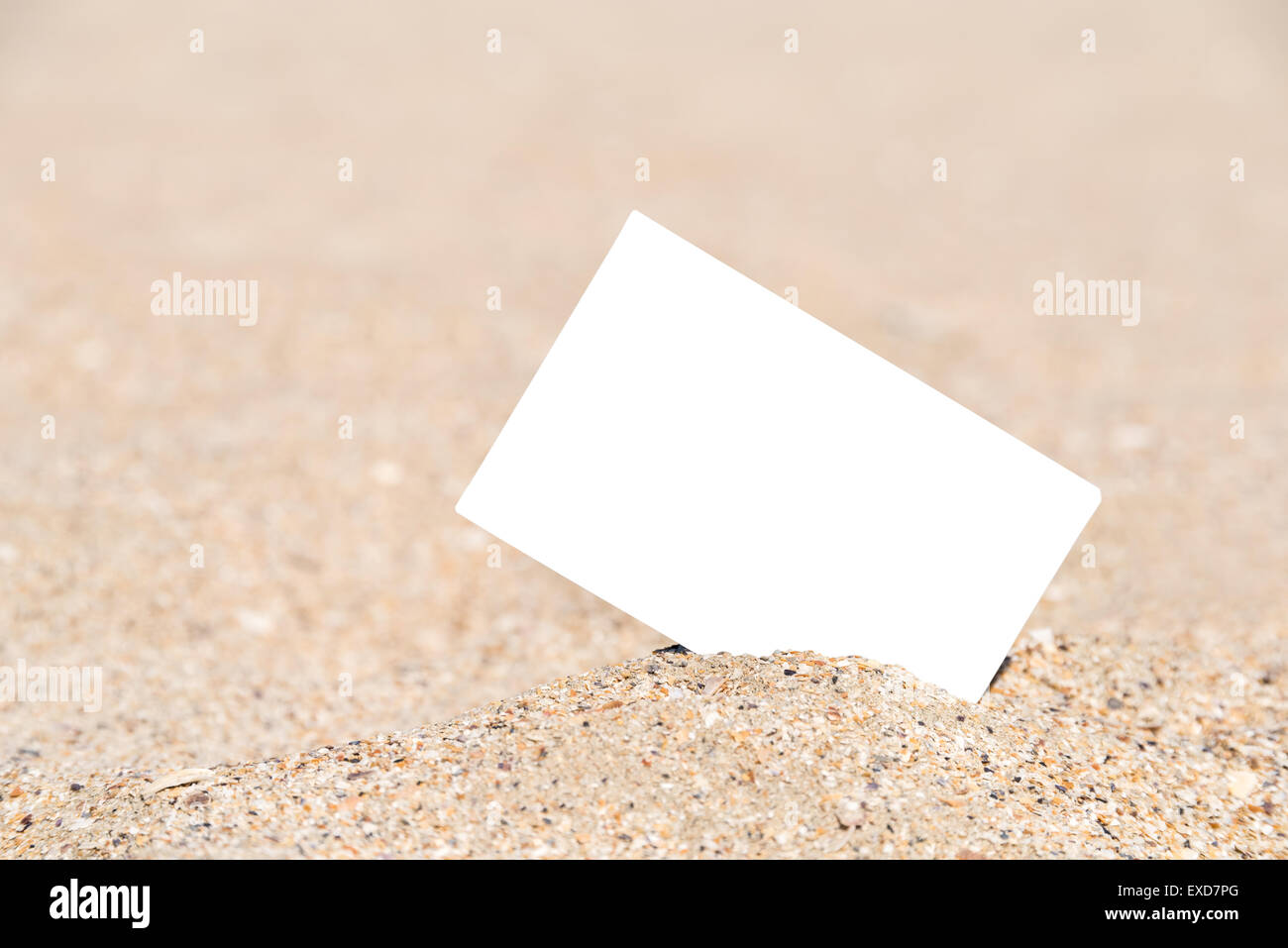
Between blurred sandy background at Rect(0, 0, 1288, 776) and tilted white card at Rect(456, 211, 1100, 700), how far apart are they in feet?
4.23

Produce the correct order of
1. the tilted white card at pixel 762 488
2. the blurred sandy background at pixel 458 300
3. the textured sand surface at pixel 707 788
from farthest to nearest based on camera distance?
1. the blurred sandy background at pixel 458 300
2. the tilted white card at pixel 762 488
3. the textured sand surface at pixel 707 788

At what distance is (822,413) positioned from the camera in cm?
364

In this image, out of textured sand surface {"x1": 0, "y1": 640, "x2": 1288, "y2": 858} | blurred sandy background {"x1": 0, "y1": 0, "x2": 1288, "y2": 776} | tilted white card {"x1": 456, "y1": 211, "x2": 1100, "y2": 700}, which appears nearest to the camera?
textured sand surface {"x1": 0, "y1": 640, "x2": 1288, "y2": 858}

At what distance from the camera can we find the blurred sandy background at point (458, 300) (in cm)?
518

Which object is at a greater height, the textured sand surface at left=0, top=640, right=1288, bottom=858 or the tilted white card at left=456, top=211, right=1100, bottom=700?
the tilted white card at left=456, top=211, right=1100, bottom=700

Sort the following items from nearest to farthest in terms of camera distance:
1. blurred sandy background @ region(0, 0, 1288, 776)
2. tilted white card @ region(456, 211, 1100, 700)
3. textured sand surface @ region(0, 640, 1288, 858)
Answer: textured sand surface @ region(0, 640, 1288, 858) → tilted white card @ region(456, 211, 1100, 700) → blurred sandy background @ region(0, 0, 1288, 776)

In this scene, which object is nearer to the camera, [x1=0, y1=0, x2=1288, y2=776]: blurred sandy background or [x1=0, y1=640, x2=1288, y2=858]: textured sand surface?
[x1=0, y1=640, x2=1288, y2=858]: textured sand surface

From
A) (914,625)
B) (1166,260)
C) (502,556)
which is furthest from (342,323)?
(1166,260)

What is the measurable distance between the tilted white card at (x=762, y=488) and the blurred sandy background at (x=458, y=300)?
1289mm

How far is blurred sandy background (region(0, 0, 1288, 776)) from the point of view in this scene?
17.0ft

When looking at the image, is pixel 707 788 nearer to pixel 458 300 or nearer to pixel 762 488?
pixel 762 488

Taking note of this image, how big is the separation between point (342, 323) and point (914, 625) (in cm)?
605

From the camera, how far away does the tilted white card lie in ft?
11.7
